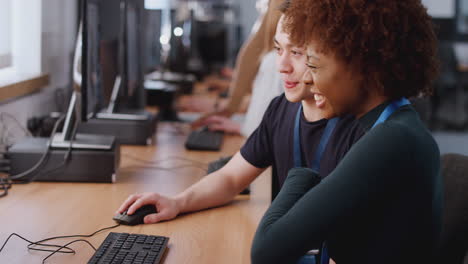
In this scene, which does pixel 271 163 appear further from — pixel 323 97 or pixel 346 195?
pixel 346 195

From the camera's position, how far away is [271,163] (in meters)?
1.66

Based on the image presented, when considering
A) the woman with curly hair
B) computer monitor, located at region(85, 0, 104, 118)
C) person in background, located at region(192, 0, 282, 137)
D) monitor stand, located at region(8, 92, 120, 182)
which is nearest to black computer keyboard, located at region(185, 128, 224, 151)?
person in background, located at region(192, 0, 282, 137)

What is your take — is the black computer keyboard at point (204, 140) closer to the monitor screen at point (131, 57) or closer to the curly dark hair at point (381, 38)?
the monitor screen at point (131, 57)

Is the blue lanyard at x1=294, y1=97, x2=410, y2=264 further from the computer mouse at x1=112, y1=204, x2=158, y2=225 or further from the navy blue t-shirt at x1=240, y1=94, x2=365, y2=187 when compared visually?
the computer mouse at x1=112, y1=204, x2=158, y2=225

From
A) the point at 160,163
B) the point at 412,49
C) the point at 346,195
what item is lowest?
the point at 160,163

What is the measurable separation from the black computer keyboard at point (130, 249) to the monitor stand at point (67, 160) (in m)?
0.55

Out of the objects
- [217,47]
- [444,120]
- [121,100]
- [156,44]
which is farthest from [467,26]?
[121,100]

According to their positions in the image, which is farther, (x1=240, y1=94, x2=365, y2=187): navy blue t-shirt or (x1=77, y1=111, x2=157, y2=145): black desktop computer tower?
(x1=77, y1=111, x2=157, y2=145): black desktop computer tower

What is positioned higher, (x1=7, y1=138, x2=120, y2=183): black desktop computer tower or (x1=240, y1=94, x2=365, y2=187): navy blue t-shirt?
(x1=240, y1=94, x2=365, y2=187): navy blue t-shirt

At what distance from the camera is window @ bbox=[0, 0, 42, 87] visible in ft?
7.93

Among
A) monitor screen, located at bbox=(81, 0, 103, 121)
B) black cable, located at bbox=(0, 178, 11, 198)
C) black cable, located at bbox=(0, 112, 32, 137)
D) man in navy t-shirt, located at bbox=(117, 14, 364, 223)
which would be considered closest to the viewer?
man in navy t-shirt, located at bbox=(117, 14, 364, 223)

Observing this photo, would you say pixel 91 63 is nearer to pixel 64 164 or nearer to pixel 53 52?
pixel 64 164

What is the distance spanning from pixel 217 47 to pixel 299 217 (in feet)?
17.0

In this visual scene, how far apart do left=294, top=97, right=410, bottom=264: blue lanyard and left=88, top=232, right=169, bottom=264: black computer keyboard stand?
33 centimetres
